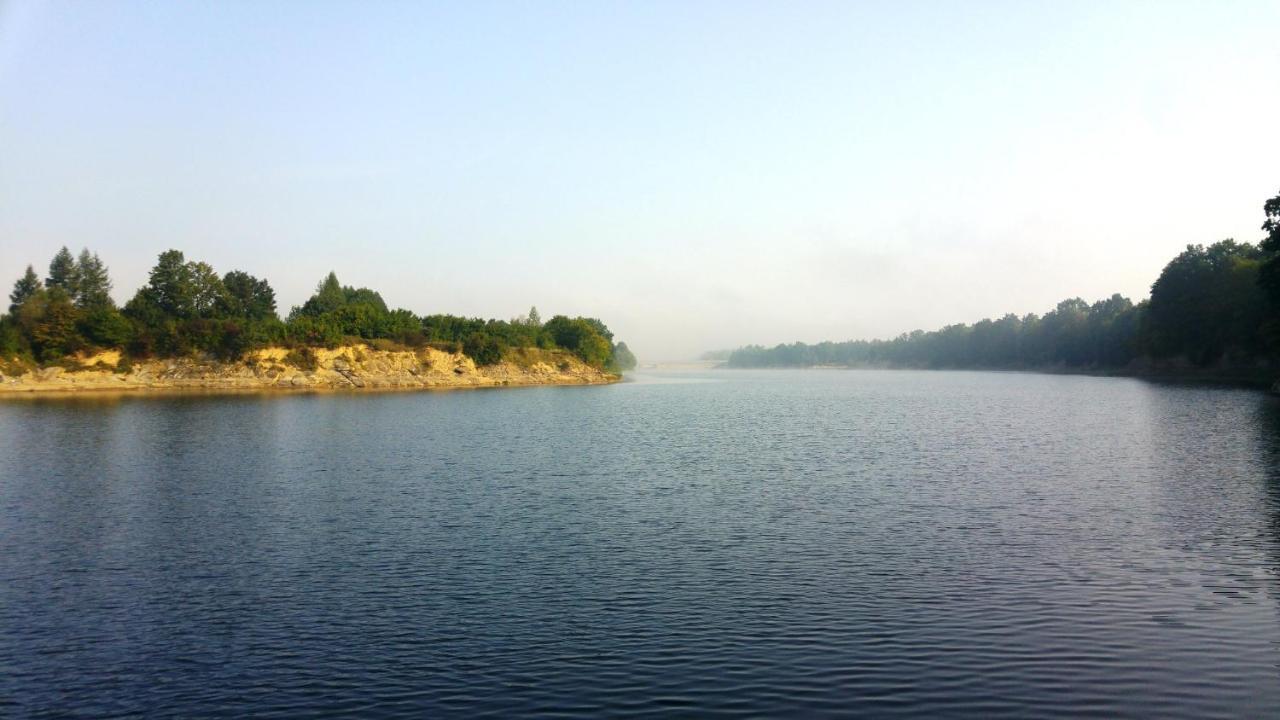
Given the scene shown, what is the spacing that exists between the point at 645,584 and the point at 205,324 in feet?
396

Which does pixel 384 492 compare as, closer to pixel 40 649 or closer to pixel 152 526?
pixel 152 526

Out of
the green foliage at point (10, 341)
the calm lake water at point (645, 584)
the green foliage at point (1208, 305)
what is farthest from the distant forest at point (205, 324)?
the green foliage at point (1208, 305)

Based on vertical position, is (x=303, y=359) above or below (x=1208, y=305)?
below

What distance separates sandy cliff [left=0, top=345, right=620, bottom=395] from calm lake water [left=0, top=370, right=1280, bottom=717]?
3330 inches

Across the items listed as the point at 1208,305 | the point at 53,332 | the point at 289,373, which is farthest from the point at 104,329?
the point at 1208,305

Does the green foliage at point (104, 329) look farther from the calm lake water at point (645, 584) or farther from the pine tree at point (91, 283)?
the calm lake water at point (645, 584)

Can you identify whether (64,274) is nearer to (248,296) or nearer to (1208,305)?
(248,296)

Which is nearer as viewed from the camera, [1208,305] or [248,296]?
[1208,305]

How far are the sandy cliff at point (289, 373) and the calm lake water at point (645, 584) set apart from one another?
84.6 metres

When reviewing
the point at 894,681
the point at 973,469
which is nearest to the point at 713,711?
the point at 894,681

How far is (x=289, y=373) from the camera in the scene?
12194 cm

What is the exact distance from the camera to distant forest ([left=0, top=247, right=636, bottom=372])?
111312 mm

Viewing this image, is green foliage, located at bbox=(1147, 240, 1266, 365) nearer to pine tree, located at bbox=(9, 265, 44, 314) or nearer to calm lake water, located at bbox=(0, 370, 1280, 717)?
calm lake water, located at bbox=(0, 370, 1280, 717)

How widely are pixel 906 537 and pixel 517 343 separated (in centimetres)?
14301
